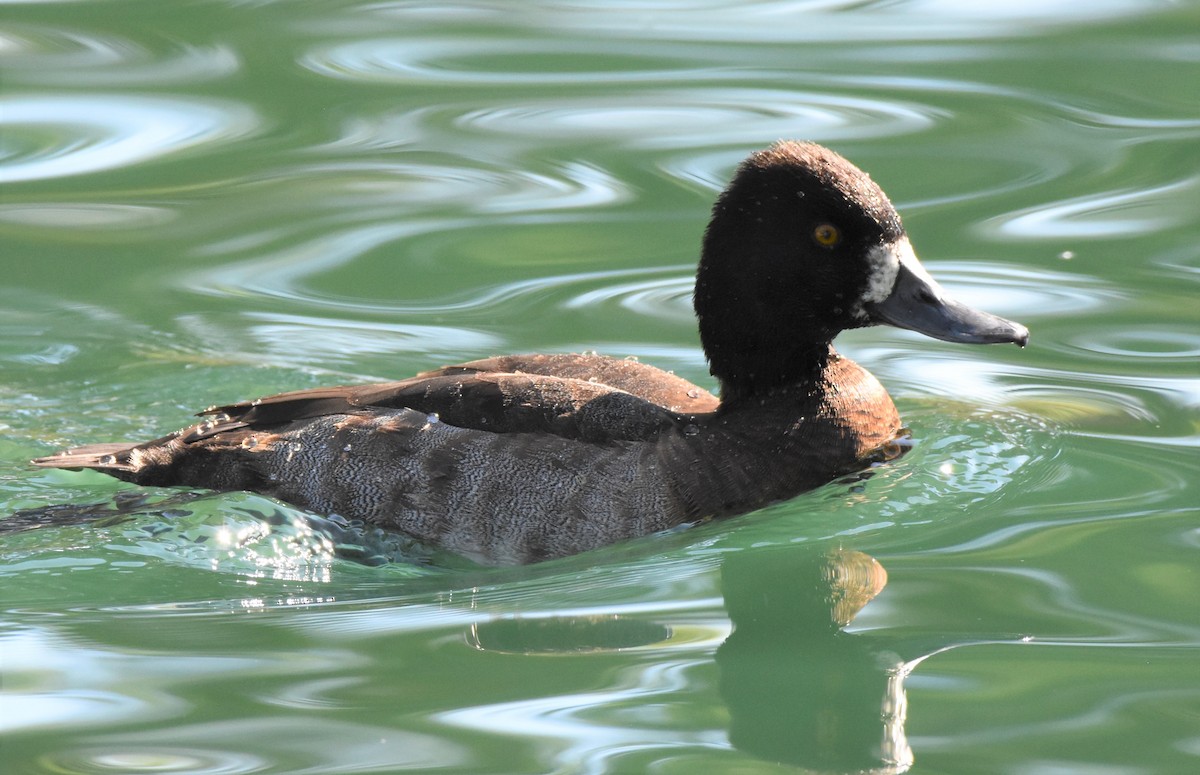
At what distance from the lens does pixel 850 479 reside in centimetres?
635

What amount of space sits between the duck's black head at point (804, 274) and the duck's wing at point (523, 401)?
363 millimetres

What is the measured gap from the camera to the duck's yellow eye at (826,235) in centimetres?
626

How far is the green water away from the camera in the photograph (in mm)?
4684

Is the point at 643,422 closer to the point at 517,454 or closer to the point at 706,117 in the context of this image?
the point at 517,454

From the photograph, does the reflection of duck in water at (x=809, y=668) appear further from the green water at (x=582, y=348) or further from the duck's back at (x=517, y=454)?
the duck's back at (x=517, y=454)

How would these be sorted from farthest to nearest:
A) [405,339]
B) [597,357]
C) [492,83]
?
[492,83], [405,339], [597,357]

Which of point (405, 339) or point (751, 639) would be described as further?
point (405, 339)

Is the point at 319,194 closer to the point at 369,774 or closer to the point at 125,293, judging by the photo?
the point at 125,293

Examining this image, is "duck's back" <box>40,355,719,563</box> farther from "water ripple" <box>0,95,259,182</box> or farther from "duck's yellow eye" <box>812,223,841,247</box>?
"water ripple" <box>0,95,259,182</box>

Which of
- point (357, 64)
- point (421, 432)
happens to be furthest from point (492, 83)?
point (421, 432)

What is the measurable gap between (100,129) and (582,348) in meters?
3.71

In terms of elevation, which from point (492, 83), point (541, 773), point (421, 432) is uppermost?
point (492, 83)

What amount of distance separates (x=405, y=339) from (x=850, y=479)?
289cm

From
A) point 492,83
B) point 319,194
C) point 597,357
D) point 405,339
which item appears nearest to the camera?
point 597,357
